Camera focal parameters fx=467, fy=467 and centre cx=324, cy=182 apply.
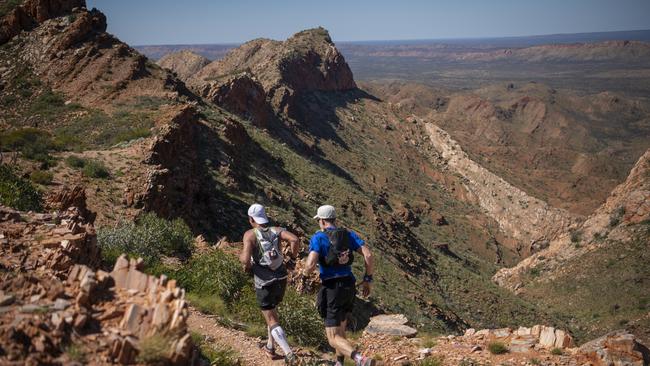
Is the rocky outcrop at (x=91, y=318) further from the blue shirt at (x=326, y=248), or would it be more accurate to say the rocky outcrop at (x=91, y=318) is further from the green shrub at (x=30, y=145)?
the green shrub at (x=30, y=145)

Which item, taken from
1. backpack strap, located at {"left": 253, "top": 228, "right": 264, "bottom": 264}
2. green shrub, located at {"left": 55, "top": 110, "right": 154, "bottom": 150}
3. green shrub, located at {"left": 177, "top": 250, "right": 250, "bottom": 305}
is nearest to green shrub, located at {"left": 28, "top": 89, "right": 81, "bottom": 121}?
green shrub, located at {"left": 55, "top": 110, "right": 154, "bottom": 150}

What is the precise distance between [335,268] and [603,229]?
1264 inches

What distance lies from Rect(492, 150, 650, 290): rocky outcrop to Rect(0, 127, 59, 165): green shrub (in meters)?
28.6

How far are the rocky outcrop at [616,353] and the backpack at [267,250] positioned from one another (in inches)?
197

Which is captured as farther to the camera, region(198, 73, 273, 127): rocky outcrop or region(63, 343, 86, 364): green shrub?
region(198, 73, 273, 127): rocky outcrop

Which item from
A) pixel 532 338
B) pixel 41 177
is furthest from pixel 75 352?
Result: pixel 41 177

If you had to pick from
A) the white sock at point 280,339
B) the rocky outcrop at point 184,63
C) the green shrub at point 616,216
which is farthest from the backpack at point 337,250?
the rocky outcrop at point 184,63

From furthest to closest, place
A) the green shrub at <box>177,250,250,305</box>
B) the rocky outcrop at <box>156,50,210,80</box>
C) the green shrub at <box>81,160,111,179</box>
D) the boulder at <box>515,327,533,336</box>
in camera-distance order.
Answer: the rocky outcrop at <box>156,50,210,80</box>, the green shrub at <box>81,160,111,179</box>, the green shrub at <box>177,250,250,305</box>, the boulder at <box>515,327,533,336</box>

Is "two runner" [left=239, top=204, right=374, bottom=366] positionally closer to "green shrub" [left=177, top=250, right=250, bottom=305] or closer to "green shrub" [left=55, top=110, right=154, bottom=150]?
"green shrub" [left=177, top=250, right=250, bottom=305]

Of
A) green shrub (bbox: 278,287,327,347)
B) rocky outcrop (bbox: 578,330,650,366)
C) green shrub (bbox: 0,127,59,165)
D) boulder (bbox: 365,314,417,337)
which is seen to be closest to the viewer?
rocky outcrop (bbox: 578,330,650,366)

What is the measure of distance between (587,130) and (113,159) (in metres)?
125

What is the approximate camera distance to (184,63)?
7800cm

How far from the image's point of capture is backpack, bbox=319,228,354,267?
589cm

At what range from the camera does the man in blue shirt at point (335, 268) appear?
591cm
